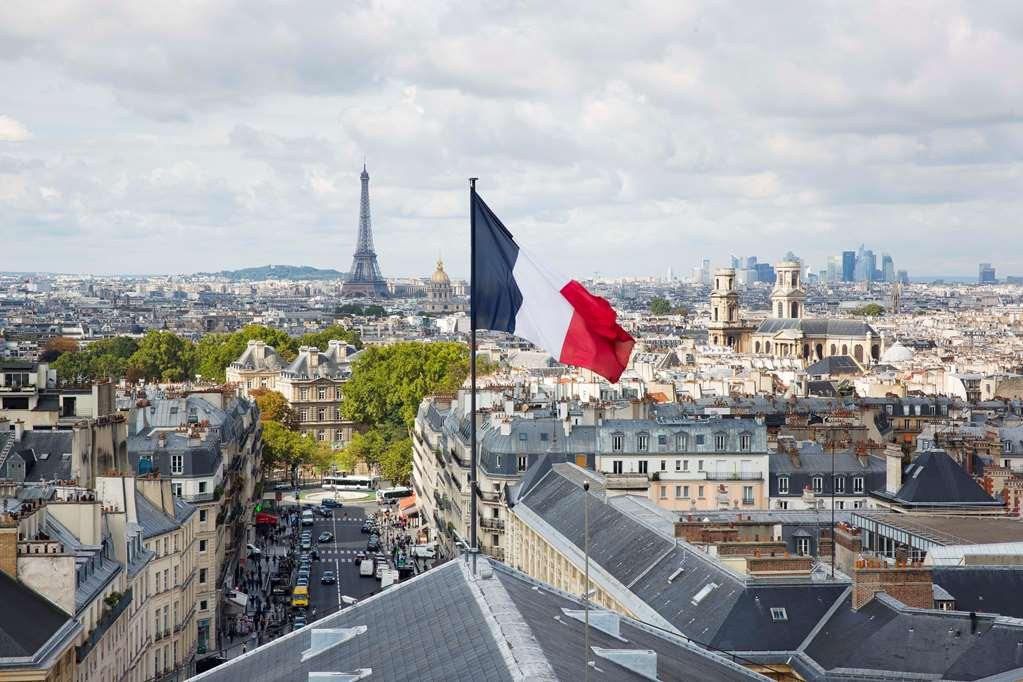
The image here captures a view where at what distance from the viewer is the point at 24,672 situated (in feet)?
101

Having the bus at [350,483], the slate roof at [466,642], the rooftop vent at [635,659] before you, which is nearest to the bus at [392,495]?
the bus at [350,483]

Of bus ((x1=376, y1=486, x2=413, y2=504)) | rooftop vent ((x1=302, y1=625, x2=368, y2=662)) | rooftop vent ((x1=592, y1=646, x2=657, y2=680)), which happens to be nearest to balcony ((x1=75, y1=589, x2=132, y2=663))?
rooftop vent ((x1=302, y1=625, x2=368, y2=662))

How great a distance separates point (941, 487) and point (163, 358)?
125 m

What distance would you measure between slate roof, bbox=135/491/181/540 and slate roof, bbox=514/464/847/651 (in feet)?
36.7

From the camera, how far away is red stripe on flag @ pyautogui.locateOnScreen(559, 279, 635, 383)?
83.4 ft

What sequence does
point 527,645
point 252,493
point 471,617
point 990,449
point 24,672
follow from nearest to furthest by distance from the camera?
point 527,645 < point 471,617 < point 24,672 < point 990,449 < point 252,493

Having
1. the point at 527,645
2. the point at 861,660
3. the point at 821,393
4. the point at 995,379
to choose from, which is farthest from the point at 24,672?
the point at 995,379

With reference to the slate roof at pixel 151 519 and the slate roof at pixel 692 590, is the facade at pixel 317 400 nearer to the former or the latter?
the slate roof at pixel 151 519

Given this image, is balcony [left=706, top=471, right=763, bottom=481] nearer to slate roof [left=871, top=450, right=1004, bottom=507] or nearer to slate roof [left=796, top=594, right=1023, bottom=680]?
slate roof [left=871, top=450, right=1004, bottom=507]

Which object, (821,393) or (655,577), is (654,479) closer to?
(655,577)

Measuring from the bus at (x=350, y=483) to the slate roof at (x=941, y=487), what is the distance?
5828cm

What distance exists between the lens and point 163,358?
17175 cm

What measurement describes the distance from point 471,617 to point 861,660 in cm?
1420

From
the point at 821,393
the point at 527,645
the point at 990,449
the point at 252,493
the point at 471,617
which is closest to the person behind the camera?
the point at 527,645
